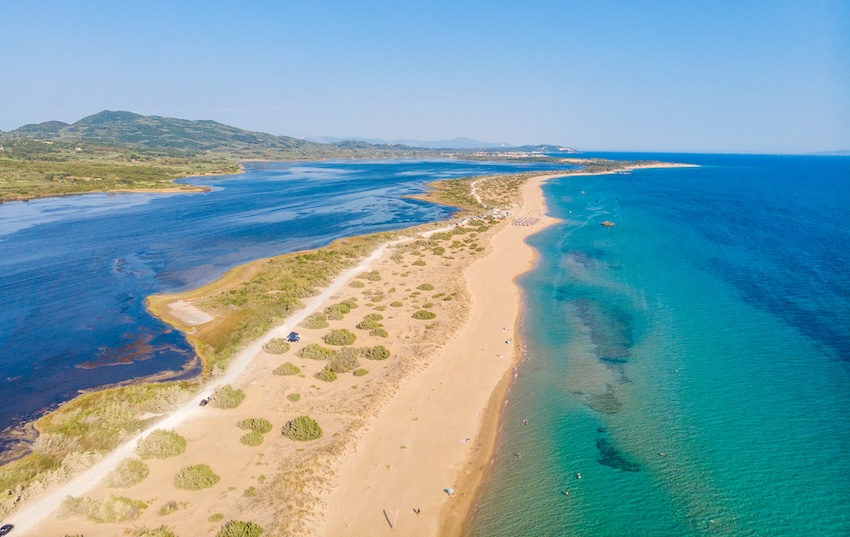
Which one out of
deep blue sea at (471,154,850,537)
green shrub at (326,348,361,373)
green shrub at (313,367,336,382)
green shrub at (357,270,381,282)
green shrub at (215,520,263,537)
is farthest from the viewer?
green shrub at (357,270,381,282)

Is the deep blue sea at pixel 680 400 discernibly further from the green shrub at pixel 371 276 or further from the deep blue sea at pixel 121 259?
the deep blue sea at pixel 121 259

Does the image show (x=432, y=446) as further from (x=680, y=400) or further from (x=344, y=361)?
(x=680, y=400)

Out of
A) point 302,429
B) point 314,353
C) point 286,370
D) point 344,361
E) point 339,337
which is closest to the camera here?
point 302,429

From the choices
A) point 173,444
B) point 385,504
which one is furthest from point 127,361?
point 385,504

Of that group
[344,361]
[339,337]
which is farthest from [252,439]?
[339,337]

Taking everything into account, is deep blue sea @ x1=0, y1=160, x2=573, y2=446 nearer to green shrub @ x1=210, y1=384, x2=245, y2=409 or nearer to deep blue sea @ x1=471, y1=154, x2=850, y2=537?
green shrub @ x1=210, y1=384, x2=245, y2=409

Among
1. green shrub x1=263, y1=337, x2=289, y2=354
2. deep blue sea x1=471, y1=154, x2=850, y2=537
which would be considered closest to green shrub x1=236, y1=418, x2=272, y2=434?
green shrub x1=263, y1=337, x2=289, y2=354

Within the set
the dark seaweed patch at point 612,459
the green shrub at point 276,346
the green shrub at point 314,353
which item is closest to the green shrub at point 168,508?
the green shrub at point 314,353
